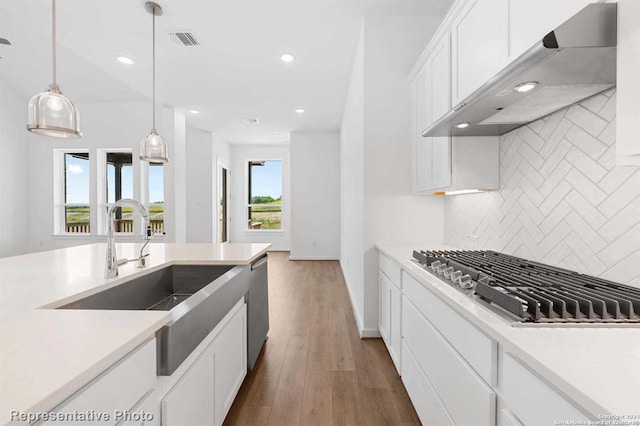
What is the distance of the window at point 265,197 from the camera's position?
877 cm

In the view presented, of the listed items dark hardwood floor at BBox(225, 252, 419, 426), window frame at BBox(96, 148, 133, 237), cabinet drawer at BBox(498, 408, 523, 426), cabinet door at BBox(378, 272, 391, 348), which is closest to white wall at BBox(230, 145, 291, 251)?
window frame at BBox(96, 148, 133, 237)

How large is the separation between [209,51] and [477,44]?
10.2 ft

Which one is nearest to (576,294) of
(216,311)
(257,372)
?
(216,311)

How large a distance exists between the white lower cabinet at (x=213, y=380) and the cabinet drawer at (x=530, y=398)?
1084 millimetres

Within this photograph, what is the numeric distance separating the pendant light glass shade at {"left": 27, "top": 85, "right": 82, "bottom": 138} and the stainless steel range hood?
2088 mm

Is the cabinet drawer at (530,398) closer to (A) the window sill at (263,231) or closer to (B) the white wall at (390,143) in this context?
(B) the white wall at (390,143)

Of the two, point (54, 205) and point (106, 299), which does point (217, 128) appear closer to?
point (54, 205)

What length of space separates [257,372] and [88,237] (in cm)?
554

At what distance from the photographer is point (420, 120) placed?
8.71 feet

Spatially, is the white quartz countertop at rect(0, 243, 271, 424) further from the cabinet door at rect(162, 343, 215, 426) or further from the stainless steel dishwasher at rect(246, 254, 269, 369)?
the stainless steel dishwasher at rect(246, 254, 269, 369)

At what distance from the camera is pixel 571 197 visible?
4.96 feet

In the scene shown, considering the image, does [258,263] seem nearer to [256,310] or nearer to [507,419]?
[256,310]

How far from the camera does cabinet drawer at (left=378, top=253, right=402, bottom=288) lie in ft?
7.25

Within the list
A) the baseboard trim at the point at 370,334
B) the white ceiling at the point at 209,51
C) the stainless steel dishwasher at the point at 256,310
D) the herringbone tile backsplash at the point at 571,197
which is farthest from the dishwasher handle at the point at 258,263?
the white ceiling at the point at 209,51
